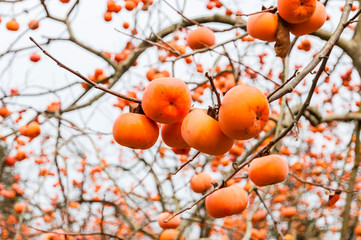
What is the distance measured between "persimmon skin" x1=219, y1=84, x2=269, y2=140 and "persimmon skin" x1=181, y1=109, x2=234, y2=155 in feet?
0.15

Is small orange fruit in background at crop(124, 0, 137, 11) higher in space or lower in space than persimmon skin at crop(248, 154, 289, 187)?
higher

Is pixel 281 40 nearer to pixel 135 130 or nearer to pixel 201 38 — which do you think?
pixel 135 130

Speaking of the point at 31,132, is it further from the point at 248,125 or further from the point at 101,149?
the point at 101,149

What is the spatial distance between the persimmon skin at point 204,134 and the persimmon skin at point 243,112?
4 cm

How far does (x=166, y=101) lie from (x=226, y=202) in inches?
23.0

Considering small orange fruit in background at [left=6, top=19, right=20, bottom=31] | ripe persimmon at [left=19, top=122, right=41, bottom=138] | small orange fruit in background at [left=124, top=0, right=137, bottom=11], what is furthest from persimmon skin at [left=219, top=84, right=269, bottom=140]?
small orange fruit in background at [left=6, top=19, right=20, bottom=31]

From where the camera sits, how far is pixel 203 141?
2.81ft

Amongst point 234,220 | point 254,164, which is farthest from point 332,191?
point 234,220

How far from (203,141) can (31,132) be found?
244 centimetres

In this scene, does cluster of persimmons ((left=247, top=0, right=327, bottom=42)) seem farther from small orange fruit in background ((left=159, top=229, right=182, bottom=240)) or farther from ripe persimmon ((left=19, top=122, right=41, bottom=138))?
ripe persimmon ((left=19, top=122, right=41, bottom=138))

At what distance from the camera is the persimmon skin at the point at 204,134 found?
851 mm

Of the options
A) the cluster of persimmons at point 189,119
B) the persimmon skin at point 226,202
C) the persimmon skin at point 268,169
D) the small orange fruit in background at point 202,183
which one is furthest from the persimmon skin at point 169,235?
the cluster of persimmons at point 189,119

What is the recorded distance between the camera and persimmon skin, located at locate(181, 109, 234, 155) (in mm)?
851

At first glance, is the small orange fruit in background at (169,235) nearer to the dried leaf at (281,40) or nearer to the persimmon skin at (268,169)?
the persimmon skin at (268,169)
